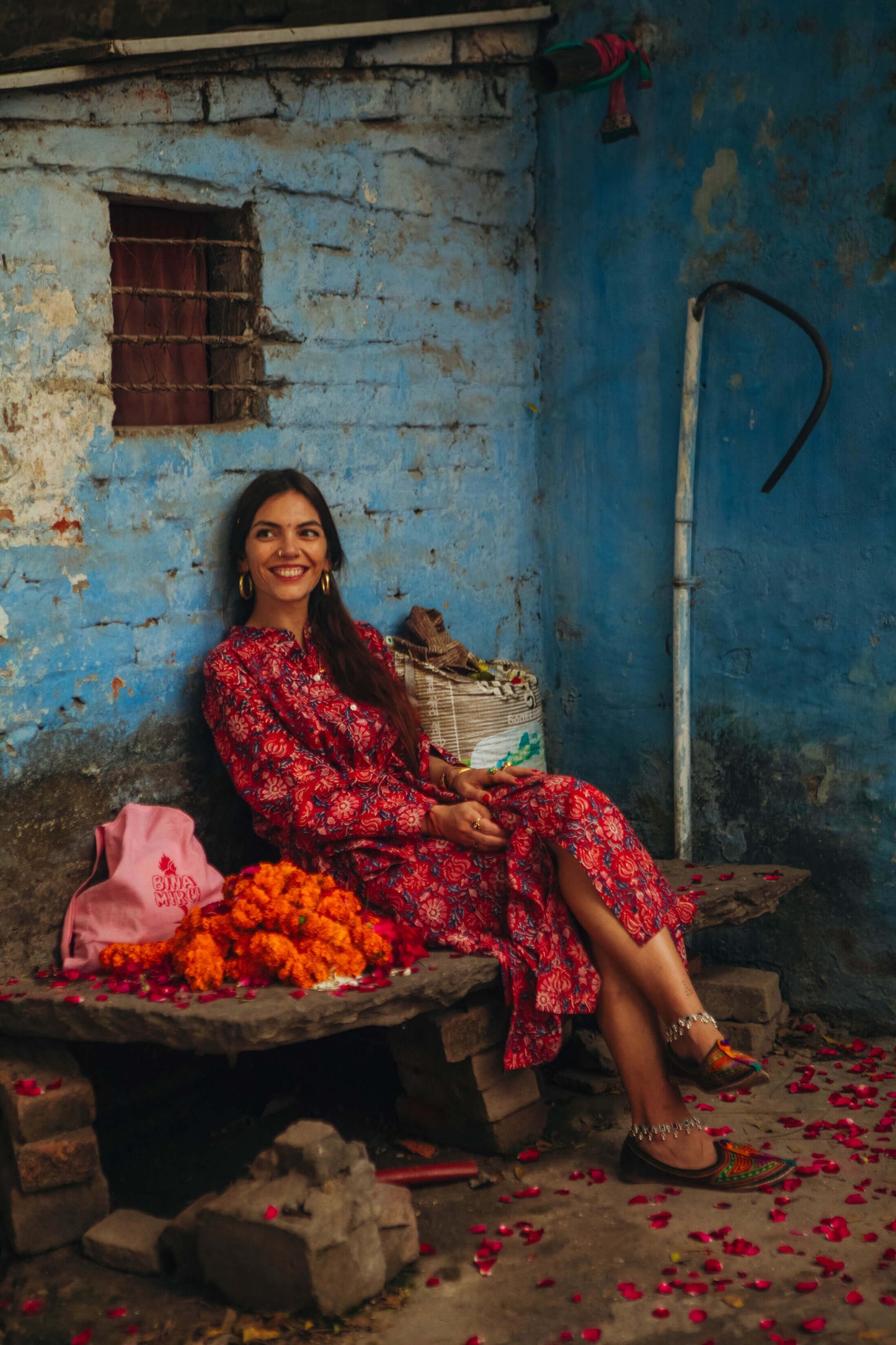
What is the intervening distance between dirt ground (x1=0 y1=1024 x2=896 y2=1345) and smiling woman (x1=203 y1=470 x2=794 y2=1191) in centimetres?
17

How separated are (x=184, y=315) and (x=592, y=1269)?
2964 mm

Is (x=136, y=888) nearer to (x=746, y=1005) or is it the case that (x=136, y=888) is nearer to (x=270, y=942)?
(x=270, y=942)

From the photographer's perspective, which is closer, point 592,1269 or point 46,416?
point 592,1269

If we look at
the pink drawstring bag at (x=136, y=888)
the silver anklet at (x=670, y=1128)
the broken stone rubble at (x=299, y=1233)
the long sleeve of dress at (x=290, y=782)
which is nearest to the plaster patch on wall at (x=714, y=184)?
the long sleeve of dress at (x=290, y=782)

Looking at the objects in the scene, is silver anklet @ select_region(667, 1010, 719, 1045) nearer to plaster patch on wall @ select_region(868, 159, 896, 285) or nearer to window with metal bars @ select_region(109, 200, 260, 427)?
window with metal bars @ select_region(109, 200, 260, 427)

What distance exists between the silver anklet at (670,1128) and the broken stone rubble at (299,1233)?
0.71 meters

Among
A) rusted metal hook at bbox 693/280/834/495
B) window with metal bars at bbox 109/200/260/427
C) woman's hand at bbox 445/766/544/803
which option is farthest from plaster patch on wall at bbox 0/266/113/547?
rusted metal hook at bbox 693/280/834/495

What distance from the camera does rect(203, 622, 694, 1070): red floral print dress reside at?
3367 millimetres

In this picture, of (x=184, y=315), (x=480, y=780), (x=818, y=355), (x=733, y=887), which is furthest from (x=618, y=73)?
(x=733, y=887)

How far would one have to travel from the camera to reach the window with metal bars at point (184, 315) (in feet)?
12.2

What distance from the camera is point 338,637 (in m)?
4.01

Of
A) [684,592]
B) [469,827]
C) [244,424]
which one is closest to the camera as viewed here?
[469,827]

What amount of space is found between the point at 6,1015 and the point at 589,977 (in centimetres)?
153

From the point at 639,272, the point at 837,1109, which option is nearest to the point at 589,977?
the point at 837,1109
